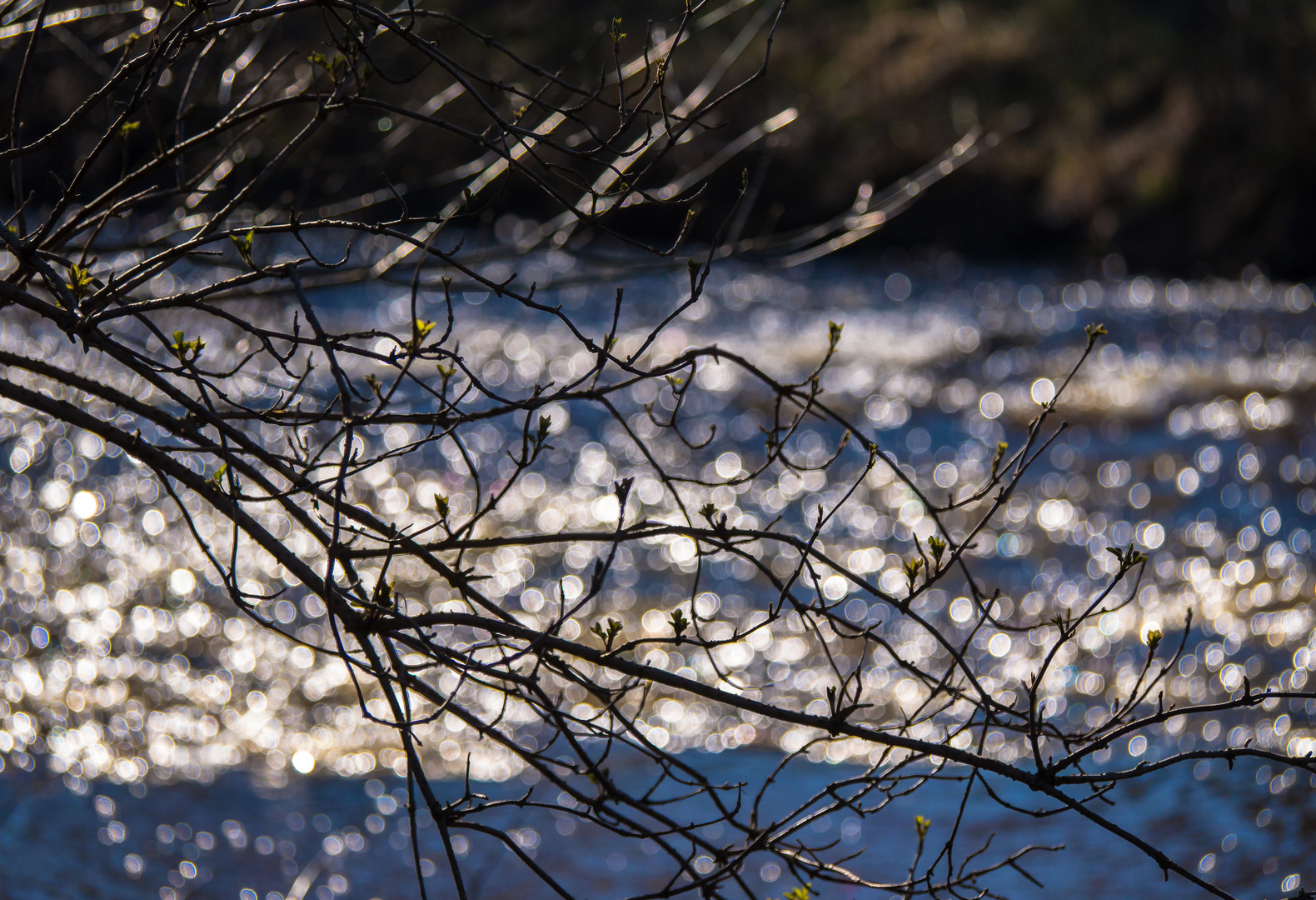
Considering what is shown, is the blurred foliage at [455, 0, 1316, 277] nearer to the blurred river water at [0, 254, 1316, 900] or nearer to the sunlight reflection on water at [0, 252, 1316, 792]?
the sunlight reflection on water at [0, 252, 1316, 792]

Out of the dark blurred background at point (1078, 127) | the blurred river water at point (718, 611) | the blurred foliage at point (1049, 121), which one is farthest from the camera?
the dark blurred background at point (1078, 127)

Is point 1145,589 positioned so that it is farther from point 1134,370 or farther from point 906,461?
point 1134,370

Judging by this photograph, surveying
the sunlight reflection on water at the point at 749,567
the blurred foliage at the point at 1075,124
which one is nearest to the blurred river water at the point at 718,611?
the sunlight reflection on water at the point at 749,567

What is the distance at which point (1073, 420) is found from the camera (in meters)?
9.38

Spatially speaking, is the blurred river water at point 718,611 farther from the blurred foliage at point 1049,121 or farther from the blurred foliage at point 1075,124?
the blurred foliage at point 1075,124

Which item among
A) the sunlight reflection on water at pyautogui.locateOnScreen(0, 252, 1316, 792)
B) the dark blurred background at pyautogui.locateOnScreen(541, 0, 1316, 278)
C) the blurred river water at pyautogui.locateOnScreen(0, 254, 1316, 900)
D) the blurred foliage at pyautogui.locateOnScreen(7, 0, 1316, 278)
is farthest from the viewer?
the dark blurred background at pyautogui.locateOnScreen(541, 0, 1316, 278)

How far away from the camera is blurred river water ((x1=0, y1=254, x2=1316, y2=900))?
4.45 metres

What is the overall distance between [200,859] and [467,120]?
291 centimetres

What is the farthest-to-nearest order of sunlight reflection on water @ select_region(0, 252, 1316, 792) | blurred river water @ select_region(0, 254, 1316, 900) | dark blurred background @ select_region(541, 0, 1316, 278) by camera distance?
1. dark blurred background @ select_region(541, 0, 1316, 278)
2. sunlight reflection on water @ select_region(0, 252, 1316, 792)
3. blurred river water @ select_region(0, 254, 1316, 900)

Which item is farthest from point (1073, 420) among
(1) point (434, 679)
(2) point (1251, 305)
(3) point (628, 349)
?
(1) point (434, 679)

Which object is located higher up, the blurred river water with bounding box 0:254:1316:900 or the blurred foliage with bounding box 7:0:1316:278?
the blurred foliage with bounding box 7:0:1316:278

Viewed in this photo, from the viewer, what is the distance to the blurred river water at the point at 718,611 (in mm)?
4445

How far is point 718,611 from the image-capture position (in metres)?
6.52

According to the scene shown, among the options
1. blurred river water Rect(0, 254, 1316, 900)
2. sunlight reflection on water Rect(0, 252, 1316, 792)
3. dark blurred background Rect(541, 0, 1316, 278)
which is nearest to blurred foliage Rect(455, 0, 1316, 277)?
dark blurred background Rect(541, 0, 1316, 278)
